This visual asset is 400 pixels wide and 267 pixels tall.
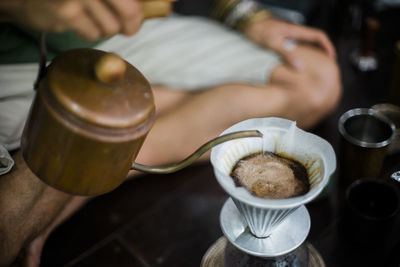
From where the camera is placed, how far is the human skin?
3.49 feet

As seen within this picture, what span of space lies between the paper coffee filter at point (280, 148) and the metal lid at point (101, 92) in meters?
0.14

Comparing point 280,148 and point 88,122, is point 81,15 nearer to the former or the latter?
point 88,122

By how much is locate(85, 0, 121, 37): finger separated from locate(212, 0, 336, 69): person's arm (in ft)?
2.89

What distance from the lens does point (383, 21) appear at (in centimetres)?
220

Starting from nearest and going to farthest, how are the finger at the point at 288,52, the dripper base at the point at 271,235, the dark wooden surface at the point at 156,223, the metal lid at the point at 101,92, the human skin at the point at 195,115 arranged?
the metal lid at the point at 101,92 < the dripper base at the point at 271,235 < the human skin at the point at 195,115 < the dark wooden surface at the point at 156,223 < the finger at the point at 288,52

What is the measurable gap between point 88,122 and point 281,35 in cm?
113

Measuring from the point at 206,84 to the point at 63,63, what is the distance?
0.90 metres

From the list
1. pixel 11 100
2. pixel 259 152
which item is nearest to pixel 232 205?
pixel 259 152

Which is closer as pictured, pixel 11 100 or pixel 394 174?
pixel 394 174

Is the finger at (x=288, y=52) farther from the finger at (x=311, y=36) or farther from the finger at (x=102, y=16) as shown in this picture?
the finger at (x=102, y=16)

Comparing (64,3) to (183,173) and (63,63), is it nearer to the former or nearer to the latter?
(63,63)

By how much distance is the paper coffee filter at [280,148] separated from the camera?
673mm

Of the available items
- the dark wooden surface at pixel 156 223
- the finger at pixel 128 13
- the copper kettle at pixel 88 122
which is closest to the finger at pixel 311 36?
the dark wooden surface at pixel 156 223

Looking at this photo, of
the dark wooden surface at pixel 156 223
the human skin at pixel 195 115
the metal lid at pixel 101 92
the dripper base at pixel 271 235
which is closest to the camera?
the metal lid at pixel 101 92
